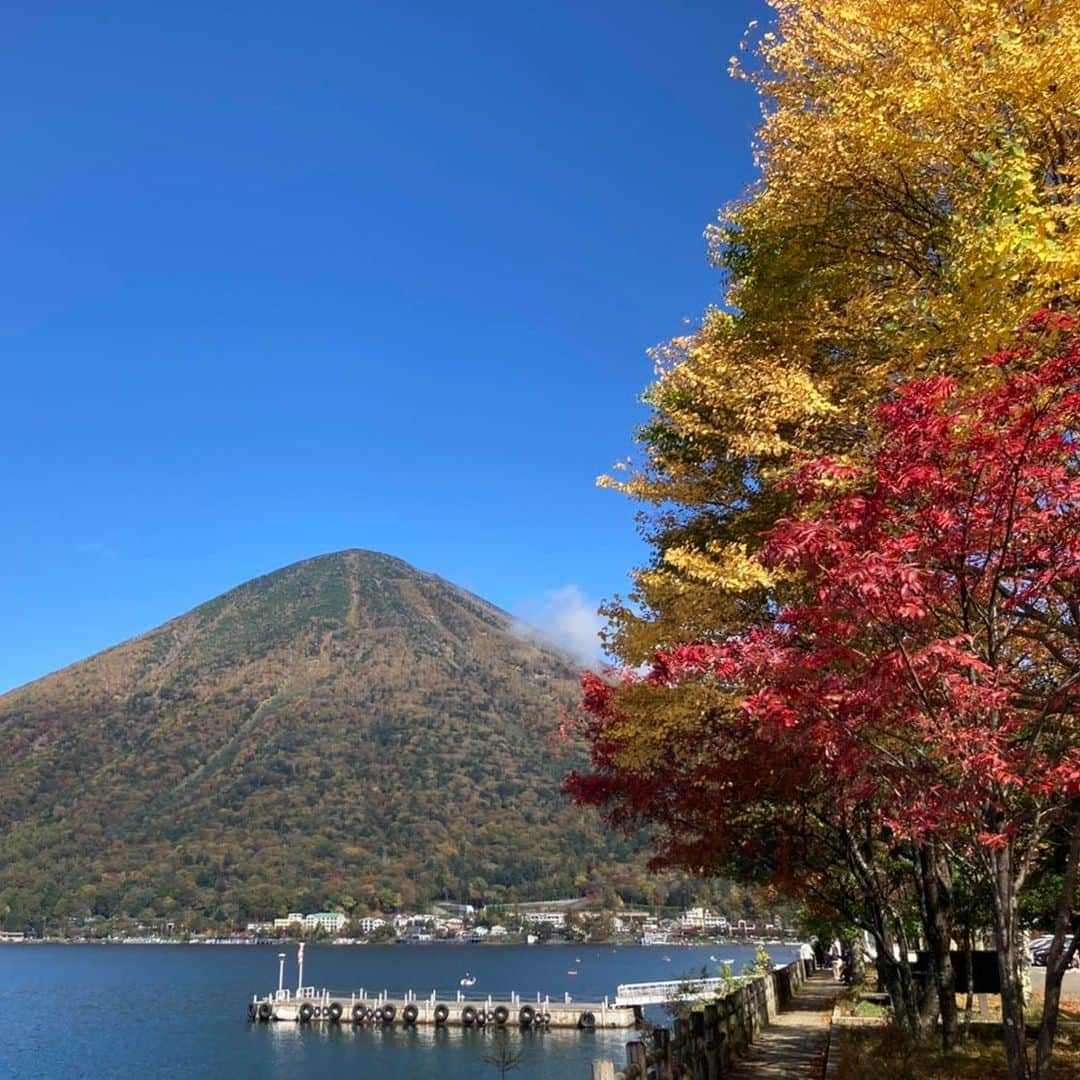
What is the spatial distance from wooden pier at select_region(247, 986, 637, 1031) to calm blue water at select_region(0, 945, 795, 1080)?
1.01 metres

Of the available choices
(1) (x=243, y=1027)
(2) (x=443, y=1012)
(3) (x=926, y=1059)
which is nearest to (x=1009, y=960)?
(3) (x=926, y=1059)

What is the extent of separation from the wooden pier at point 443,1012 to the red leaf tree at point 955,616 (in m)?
63.3

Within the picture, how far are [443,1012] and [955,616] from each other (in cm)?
7369

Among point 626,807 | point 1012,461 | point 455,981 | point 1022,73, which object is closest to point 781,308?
point 1022,73

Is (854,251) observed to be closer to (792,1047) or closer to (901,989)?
(901,989)

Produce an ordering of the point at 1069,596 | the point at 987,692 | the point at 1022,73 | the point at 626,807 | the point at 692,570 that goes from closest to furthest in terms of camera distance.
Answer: the point at 987,692
the point at 1069,596
the point at 1022,73
the point at 692,570
the point at 626,807

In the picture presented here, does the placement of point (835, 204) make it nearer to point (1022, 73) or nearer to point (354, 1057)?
point (1022, 73)

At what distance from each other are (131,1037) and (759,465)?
3107 inches

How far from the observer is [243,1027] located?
254ft

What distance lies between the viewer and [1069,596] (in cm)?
748

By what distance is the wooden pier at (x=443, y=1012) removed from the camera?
66000 mm

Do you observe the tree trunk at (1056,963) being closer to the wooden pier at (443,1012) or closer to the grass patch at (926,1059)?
the grass patch at (926,1059)

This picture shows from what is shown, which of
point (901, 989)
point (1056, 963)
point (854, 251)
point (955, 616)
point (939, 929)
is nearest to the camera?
point (1056, 963)

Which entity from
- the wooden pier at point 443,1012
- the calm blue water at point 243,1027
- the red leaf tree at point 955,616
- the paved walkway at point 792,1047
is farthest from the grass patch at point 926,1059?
the wooden pier at point 443,1012
